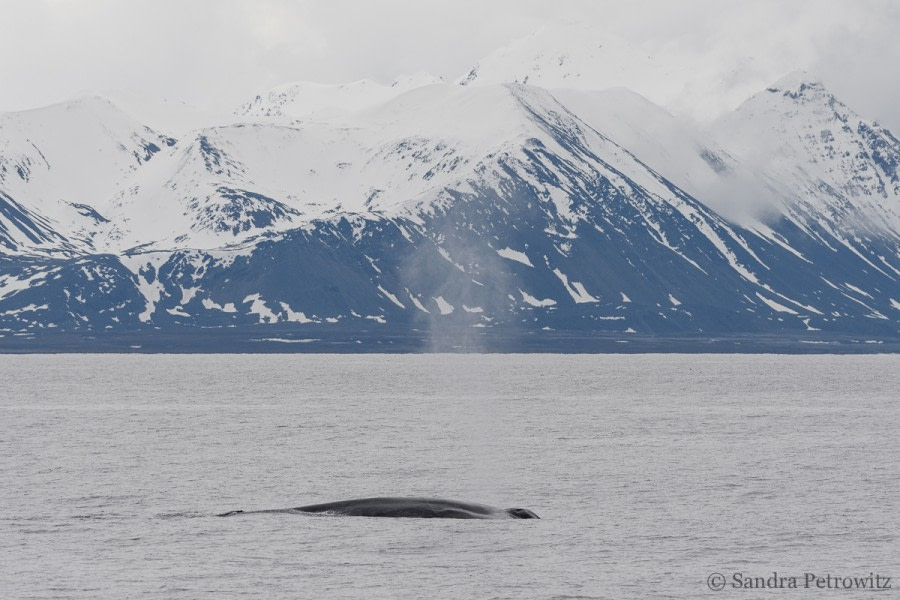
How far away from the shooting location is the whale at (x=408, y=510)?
78938mm

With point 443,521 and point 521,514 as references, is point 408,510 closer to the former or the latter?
point 443,521

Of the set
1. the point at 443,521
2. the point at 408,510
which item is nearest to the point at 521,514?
the point at 443,521

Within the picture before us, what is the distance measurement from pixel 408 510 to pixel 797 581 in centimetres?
2398

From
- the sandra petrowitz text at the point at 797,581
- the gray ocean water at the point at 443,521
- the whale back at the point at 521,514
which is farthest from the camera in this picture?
the whale back at the point at 521,514

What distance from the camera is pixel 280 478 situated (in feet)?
327

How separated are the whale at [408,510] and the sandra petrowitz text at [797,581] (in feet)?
58.3

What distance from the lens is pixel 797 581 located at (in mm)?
62500

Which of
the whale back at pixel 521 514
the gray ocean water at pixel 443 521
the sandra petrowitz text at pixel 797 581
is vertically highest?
the sandra petrowitz text at pixel 797 581

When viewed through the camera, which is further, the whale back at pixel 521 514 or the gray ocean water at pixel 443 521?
the whale back at pixel 521 514

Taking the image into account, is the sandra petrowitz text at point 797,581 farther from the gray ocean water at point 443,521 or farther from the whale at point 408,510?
the whale at point 408,510

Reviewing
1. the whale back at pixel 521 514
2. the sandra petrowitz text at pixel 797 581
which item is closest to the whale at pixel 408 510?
the whale back at pixel 521 514

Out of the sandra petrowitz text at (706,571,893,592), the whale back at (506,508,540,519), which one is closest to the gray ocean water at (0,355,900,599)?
the sandra petrowitz text at (706,571,893,592)

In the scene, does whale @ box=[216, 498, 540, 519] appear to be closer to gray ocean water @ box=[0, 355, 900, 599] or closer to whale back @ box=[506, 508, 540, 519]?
whale back @ box=[506, 508, 540, 519]

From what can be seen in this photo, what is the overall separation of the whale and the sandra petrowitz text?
17779 millimetres
